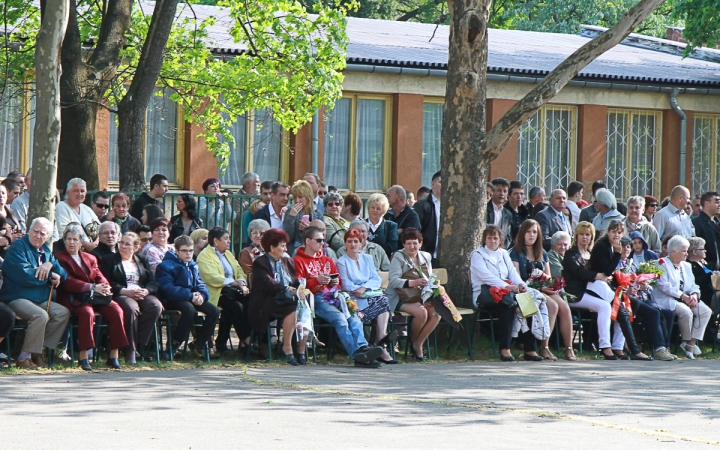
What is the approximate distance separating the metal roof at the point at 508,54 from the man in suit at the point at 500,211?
21.4 feet

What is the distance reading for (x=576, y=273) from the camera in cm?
1507

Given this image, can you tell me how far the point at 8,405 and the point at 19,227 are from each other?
459cm

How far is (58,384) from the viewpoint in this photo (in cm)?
1112

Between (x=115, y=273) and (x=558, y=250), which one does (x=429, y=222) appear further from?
(x=115, y=273)

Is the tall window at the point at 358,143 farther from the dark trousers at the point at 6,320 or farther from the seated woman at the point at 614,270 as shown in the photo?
the dark trousers at the point at 6,320

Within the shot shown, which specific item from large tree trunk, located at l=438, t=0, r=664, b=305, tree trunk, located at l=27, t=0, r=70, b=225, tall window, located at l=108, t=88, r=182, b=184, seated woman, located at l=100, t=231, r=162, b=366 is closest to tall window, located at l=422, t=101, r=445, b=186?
tall window, located at l=108, t=88, r=182, b=184

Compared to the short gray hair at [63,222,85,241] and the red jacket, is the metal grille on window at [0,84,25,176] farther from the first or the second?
the red jacket

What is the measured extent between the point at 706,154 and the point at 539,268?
13523 mm

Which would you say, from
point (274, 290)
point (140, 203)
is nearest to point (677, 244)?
point (274, 290)

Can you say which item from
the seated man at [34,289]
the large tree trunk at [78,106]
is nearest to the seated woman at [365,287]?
the seated man at [34,289]

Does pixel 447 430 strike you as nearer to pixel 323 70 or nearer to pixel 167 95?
pixel 323 70

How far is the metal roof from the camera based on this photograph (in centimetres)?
2328

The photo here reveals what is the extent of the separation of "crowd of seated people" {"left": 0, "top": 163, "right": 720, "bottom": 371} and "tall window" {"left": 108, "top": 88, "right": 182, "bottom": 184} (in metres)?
5.72

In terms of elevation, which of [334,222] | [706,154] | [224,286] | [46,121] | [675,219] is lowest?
[224,286]
